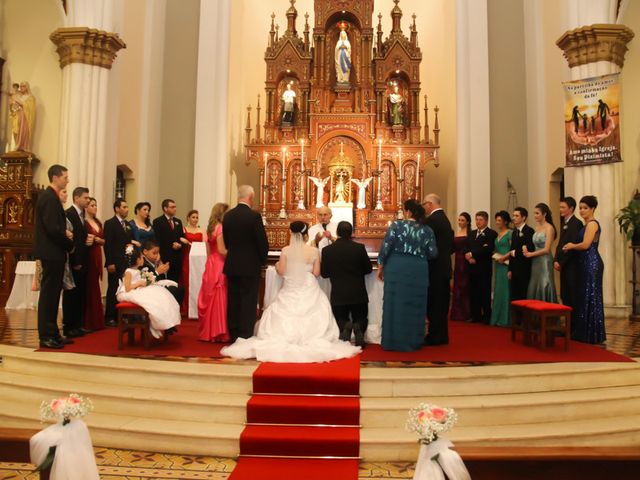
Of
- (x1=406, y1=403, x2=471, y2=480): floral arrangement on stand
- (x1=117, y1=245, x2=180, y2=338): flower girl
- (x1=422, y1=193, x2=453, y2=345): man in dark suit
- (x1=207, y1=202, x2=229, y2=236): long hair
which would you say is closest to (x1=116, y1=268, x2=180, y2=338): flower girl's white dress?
(x1=117, y1=245, x2=180, y2=338): flower girl

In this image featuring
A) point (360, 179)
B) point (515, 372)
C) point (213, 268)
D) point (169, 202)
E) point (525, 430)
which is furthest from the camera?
point (360, 179)

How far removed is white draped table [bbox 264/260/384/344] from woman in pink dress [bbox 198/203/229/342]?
2.07 ft

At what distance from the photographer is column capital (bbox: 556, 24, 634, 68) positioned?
883 centimetres

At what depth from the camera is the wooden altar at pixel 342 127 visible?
1176 centimetres

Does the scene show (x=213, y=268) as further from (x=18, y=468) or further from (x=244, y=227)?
(x=18, y=468)

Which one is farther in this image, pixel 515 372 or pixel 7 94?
pixel 7 94

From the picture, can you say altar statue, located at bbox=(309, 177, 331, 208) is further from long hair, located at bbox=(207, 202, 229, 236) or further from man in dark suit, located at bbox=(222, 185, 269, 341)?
man in dark suit, located at bbox=(222, 185, 269, 341)

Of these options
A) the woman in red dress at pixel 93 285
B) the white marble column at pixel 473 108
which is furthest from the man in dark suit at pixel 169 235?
the white marble column at pixel 473 108

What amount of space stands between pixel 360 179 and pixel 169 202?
531 cm

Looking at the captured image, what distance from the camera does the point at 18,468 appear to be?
364cm

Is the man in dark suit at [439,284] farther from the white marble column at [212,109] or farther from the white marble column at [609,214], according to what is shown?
the white marble column at [212,109]

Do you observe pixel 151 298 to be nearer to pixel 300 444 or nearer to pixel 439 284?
pixel 300 444

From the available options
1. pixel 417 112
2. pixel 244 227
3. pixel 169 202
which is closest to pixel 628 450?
pixel 244 227

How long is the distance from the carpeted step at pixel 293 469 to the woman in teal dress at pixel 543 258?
13.3ft
